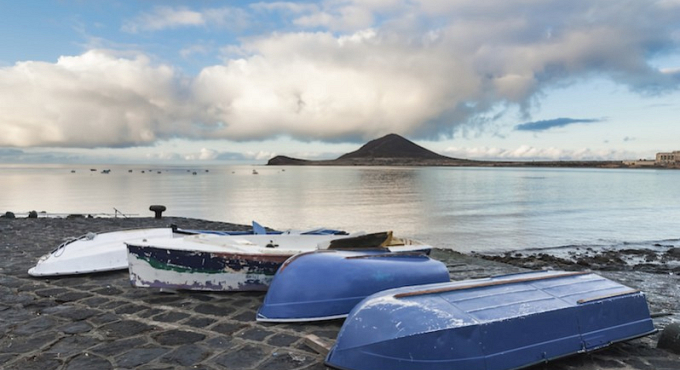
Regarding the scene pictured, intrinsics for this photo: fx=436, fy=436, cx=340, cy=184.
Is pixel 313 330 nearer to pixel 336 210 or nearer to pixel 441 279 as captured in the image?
pixel 441 279

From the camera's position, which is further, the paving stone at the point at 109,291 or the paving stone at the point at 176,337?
the paving stone at the point at 109,291

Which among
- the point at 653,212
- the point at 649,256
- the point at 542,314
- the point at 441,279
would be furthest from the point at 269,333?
the point at 653,212

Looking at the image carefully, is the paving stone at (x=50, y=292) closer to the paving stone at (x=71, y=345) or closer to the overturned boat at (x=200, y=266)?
the overturned boat at (x=200, y=266)

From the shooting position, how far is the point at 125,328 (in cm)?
480

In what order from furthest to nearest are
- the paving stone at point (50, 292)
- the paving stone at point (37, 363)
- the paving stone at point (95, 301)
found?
the paving stone at point (50, 292), the paving stone at point (95, 301), the paving stone at point (37, 363)

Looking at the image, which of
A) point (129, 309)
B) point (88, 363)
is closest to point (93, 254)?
point (129, 309)

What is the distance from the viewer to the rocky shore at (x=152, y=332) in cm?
400

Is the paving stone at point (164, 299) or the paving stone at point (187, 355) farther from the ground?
the paving stone at point (164, 299)

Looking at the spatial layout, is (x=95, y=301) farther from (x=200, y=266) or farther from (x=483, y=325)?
(x=483, y=325)

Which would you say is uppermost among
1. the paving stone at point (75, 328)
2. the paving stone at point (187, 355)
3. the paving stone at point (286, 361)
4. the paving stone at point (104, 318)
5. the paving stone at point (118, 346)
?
the paving stone at point (75, 328)

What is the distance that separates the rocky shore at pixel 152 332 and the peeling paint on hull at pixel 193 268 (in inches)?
6.8

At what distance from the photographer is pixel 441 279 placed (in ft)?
18.0

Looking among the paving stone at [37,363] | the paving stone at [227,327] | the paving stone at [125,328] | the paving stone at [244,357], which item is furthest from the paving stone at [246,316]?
the paving stone at [37,363]

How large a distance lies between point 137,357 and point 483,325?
3129 mm
